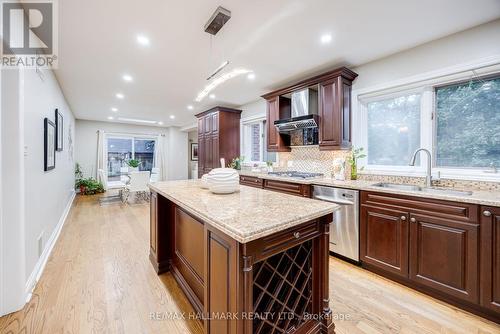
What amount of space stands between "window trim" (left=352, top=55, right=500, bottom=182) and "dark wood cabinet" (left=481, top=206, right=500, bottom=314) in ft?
2.25

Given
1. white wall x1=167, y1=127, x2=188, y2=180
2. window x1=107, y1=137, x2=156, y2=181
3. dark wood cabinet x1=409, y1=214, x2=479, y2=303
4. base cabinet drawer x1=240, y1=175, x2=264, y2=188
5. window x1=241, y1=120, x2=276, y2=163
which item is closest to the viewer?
dark wood cabinet x1=409, y1=214, x2=479, y2=303

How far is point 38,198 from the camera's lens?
7.70 ft

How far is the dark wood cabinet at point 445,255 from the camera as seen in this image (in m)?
1.69

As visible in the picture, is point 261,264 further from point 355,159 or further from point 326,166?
point 326,166

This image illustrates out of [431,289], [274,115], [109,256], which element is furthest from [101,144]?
[431,289]

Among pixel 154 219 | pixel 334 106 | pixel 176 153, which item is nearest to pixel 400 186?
pixel 334 106

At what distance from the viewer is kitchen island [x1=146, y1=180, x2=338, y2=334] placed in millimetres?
1028

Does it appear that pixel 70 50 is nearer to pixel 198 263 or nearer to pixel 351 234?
pixel 198 263

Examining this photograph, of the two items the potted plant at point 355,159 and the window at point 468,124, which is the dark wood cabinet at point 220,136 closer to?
the potted plant at point 355,159

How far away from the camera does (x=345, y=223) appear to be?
2.50 meters

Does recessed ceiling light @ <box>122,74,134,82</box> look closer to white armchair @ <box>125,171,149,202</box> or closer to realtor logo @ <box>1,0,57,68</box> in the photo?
realtor logo @ <box>1,0,57,68</box>

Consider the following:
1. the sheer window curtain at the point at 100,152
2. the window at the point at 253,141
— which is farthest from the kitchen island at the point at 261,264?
the sheer window curtain at the point at 100,152

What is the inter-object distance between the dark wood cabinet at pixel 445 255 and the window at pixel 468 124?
0.92m

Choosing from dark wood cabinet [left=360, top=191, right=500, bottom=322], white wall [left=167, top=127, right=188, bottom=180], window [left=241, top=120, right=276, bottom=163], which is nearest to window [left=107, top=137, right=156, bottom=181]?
white wall [left=167, top=127, right=188, bottom=180]
